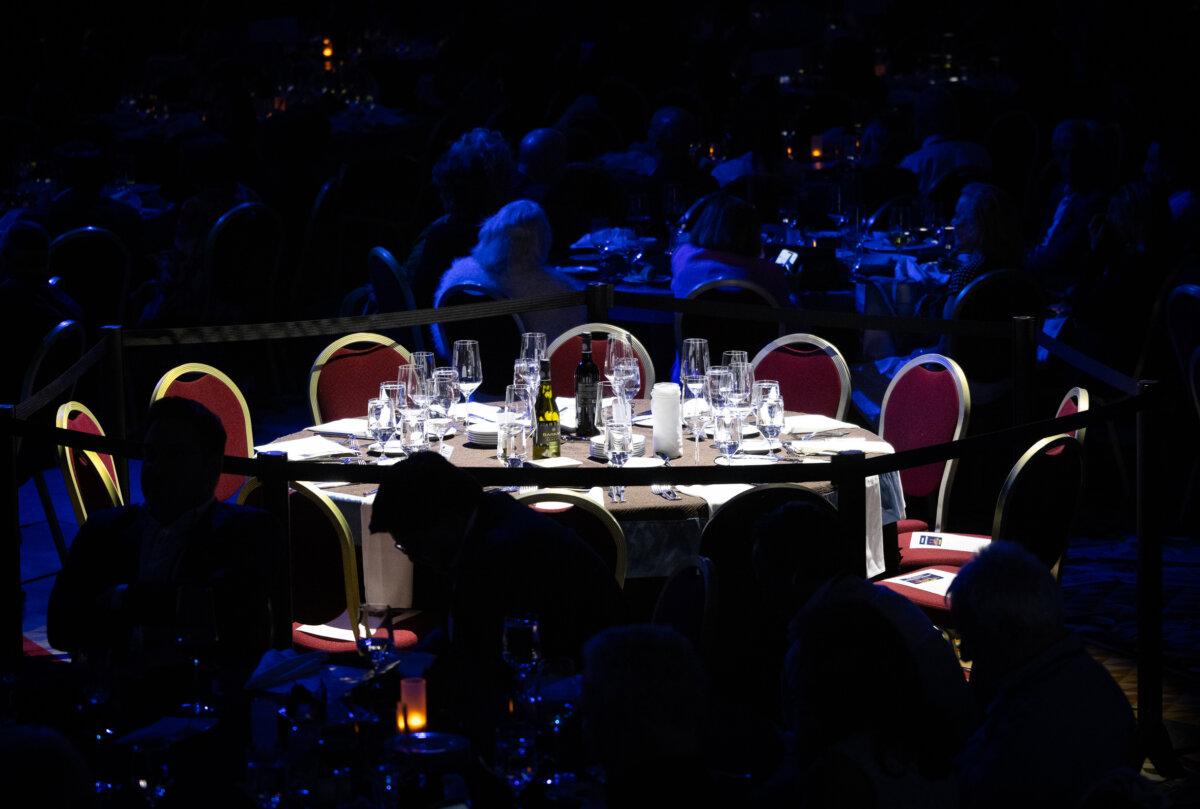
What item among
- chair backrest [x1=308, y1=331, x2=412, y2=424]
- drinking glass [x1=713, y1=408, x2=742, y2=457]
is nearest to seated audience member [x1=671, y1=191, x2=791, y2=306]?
chair backrest [x1=308, y1=331, x2=412, y2=424]

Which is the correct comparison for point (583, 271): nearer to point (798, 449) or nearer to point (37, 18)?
point (798, 449)

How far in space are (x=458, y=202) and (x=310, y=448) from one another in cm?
234

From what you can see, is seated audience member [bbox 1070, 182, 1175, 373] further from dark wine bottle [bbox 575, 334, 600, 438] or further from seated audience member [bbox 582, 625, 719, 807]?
seated audience member [bbox 582, 625, 719, 807]

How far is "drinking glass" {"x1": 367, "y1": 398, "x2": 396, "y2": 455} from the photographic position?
4.58m

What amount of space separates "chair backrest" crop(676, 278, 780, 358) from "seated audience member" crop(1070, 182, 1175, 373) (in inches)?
54.9

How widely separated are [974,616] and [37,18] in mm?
12923

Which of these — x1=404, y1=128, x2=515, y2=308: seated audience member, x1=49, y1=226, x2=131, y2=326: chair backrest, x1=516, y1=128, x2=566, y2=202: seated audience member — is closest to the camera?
x1=404, y1=128, x2=515, y2=308: seated audience member

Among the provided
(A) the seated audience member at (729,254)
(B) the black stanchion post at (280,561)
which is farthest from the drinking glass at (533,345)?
(B) the black stanchion post at (280,561)

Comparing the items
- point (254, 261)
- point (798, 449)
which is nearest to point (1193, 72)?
point (254, 261)

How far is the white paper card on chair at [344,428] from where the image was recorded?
4.91 meters

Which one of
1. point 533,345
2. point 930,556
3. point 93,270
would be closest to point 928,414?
point 930,556

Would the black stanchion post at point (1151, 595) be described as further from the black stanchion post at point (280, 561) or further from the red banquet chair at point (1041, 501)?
the black stanchion post at point (280, 561)

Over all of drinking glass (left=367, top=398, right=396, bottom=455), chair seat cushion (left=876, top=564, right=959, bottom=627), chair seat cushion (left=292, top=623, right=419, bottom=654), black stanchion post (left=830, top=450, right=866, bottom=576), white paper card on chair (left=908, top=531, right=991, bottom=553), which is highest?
drinking glass (left=367, top=398, right=396, bottom=455)

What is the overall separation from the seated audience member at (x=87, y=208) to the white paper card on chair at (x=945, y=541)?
15.2 feet
